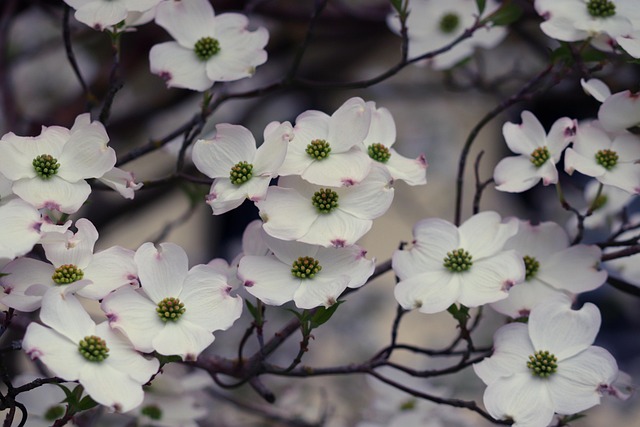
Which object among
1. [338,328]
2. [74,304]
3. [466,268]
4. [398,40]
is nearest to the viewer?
[74,304]

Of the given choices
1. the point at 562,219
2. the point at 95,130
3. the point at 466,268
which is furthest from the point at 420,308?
the point at 562,219

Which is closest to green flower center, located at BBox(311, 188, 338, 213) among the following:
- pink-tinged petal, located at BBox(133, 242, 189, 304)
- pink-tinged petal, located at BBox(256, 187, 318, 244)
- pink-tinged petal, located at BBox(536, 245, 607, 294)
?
pink-tinged petal, located at BBox(256, 187, 318, 244)

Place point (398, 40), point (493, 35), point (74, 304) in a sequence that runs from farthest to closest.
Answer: point (398, 40), point (493, 35), point (74, 304)

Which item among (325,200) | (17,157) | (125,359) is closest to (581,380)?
(325,200)

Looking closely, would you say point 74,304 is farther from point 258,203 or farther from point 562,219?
point 562,219

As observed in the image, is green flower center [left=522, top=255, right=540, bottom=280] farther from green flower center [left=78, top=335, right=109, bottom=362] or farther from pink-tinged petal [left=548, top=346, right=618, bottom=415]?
green flower center [left=78, top=335, right=109, bottom=362]
